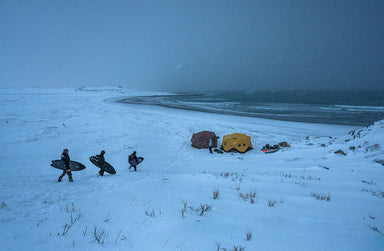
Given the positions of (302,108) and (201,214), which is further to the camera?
(302,108)

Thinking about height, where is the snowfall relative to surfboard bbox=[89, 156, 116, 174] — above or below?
above

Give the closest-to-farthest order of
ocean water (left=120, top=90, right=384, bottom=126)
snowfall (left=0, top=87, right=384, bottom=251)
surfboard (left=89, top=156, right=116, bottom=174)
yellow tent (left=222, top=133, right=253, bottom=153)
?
snowfall (left=0, top=87, right=384, bottom=251) → surfboard (left=89, top=156, right=116, bottom=174) → yellow tent (left=222, top=133, right=253, bottom=153) → ocean water (left=120, top=90, right=384, bottom=126)

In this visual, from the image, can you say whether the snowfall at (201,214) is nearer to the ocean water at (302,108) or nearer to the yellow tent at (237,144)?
the yellow tent at (237,144)

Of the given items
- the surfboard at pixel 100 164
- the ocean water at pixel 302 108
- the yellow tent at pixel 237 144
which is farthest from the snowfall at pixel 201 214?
the ocean water at pixel 302 108

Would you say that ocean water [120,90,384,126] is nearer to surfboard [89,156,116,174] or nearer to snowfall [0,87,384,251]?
snowfall [0,87,384,251]

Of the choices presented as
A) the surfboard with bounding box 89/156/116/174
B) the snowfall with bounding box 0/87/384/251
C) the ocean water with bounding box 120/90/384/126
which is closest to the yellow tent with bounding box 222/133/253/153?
the snowfall with bounding box 0/87/384/251

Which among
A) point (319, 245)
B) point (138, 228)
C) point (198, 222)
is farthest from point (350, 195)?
point (138, 228)

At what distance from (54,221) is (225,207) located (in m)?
3.54

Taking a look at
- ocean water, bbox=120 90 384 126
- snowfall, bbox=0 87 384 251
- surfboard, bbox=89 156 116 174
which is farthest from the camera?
ocean water, bbox=120 90 384 126

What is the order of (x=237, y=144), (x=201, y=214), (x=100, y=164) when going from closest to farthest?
(x=201, y=214)
(x=100, y=164)
(x=237, y=144)

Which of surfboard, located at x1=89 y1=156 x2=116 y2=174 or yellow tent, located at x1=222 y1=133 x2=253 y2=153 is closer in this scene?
surfboard, located at x1=89 y1=156 x2=116 y2=174

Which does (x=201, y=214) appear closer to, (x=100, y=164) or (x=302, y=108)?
(x=100, y=164)

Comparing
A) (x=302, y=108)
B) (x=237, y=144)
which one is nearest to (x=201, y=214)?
(x=237, y=144)

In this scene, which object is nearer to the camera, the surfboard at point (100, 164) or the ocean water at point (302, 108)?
the surfboard at point (100, 164)
